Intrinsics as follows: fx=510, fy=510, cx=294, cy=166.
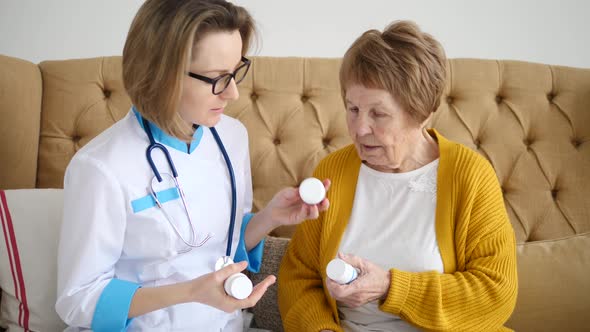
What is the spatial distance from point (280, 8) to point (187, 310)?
152 centimetres

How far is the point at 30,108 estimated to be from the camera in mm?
1943

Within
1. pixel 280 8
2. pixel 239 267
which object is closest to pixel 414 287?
pixel 239 267

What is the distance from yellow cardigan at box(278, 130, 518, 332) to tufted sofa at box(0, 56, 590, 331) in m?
0.28

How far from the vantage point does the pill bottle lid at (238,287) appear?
3.53 ft

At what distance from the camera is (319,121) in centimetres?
198

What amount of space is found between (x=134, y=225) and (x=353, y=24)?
1519 mm

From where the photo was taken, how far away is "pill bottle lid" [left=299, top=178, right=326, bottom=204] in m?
1.29

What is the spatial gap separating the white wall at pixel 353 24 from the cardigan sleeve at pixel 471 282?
3.85 feet

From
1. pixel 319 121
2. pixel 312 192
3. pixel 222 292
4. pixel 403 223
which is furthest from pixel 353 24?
pixel 222 292

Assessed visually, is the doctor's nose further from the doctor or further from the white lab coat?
the white lab coat

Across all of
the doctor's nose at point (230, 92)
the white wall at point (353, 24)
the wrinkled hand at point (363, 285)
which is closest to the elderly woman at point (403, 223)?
the wrinkled hand at point (363, 285)

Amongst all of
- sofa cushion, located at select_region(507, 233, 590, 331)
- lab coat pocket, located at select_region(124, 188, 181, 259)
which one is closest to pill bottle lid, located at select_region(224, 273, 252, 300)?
lab coat pocket, located at select_region(124, 188, 181, 259)

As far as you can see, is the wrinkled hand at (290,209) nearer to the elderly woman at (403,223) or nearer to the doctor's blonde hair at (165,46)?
the elderly woman at (403,223)

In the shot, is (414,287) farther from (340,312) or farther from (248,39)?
(248,39)
